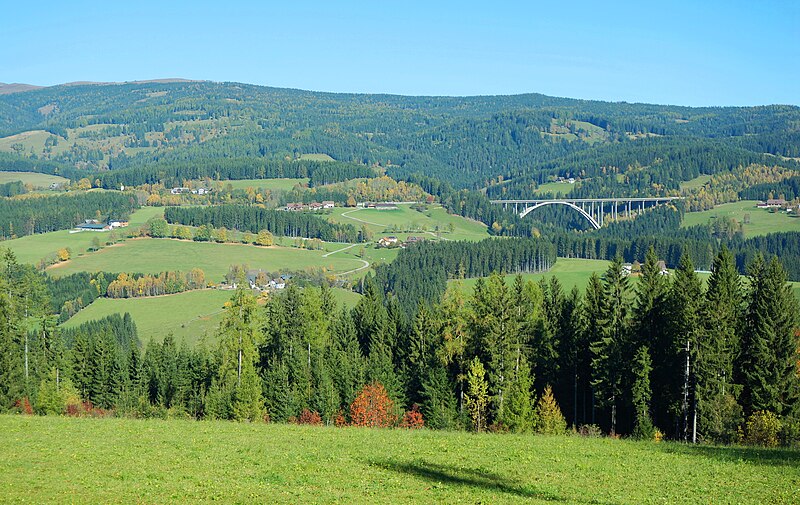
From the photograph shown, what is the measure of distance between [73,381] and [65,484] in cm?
4602

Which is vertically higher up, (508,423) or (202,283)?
(508,423)

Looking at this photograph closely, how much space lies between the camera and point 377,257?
18875cm

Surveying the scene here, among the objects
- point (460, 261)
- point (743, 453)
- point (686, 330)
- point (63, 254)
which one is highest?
point (686, 330)


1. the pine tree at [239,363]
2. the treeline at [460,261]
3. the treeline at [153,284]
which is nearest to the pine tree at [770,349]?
the pine tree at [239,363]

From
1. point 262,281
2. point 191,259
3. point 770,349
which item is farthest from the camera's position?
point 191,259

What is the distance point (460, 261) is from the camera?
17788 centimetres

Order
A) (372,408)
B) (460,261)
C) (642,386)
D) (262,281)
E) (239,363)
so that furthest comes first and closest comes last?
(460,261) → (262,281) → (239,363) → (372,408) → (642,386)

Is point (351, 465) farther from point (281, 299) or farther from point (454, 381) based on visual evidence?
point (281, 299)

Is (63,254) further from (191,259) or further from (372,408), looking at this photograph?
(372,408)

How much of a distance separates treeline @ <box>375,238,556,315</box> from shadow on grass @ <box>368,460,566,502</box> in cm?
11714

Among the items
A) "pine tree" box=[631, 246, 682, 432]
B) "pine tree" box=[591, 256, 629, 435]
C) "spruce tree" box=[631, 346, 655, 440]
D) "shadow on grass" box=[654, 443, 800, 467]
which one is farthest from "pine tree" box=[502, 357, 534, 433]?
"shadow on grass" box=[654, 443, 800, 467]

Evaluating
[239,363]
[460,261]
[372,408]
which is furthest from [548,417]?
[460,261]

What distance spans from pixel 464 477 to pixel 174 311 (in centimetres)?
11393

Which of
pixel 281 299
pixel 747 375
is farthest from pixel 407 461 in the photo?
pixel 281 299
